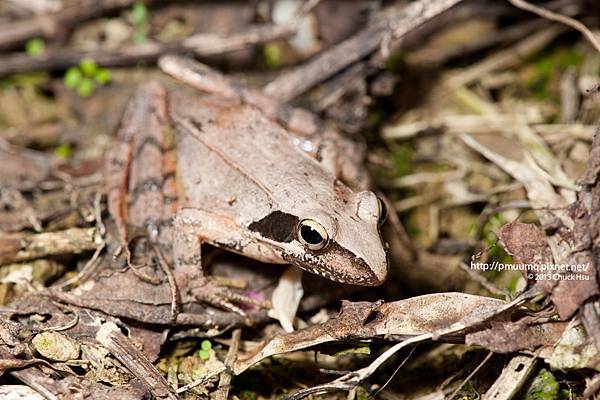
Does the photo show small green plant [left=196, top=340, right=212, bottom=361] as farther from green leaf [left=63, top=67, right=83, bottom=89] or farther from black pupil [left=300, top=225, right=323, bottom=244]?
green leaf [left=63, top=67, right=83, bottom=89]

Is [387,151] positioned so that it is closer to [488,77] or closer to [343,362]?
[488,77]

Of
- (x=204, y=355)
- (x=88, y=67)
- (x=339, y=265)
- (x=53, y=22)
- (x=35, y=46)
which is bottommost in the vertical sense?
(x=204, y=355)

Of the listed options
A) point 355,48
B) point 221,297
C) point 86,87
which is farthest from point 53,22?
point 221,297

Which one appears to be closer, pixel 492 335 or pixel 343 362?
pixel 492 335

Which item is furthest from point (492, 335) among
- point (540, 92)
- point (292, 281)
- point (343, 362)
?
point (540, 92)

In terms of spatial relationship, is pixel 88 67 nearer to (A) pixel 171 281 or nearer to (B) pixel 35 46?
(B) pixel 35 46

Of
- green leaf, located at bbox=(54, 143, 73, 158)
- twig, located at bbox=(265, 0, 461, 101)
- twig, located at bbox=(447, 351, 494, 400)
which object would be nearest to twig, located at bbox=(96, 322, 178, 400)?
twig, located at bbox=(447, 351, 494, 400)

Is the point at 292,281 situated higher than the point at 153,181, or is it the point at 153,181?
the point at 153,181
